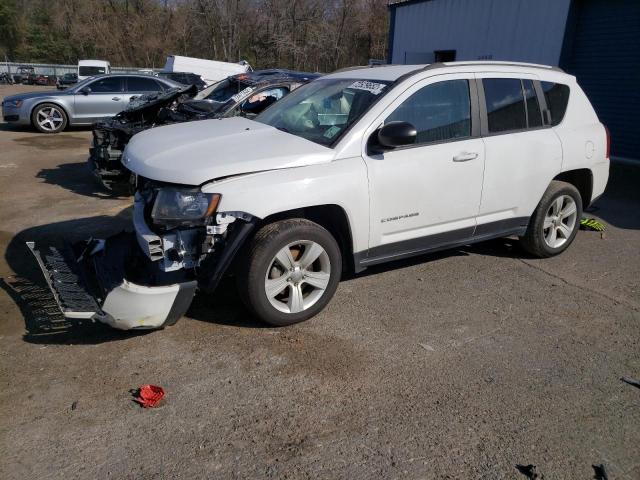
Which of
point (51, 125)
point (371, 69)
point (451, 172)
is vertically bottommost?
point (51, 125)

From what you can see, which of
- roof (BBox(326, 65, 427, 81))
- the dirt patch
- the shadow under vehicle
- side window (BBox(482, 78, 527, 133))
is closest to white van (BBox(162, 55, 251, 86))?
the dirt patch

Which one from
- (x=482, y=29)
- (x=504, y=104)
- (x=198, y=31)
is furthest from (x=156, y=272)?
(x=198, y=31)

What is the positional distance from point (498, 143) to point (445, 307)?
58.3 inches

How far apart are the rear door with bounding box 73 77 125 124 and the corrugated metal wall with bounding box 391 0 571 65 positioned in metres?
8.79

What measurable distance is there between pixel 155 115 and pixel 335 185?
511cm

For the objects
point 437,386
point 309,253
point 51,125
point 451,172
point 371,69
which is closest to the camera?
point 437,386

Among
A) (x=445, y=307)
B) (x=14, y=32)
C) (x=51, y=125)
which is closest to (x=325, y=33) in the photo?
(x=51, y=125)

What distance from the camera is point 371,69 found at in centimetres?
473

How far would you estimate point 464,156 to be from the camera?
4195 millimetres

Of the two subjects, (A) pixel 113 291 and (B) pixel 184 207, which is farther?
(B) pixel 184 207

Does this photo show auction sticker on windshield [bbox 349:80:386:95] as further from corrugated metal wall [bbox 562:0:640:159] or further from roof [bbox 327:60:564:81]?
corrugated metal wall [bbox 562:0:640:159]

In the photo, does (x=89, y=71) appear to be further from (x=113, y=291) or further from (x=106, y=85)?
(x=113, y=291)

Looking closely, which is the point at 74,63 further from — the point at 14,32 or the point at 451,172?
the point at 451,172

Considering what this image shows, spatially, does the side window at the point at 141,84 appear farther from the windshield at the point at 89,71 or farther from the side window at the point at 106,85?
the windshield at the point at 89,71
